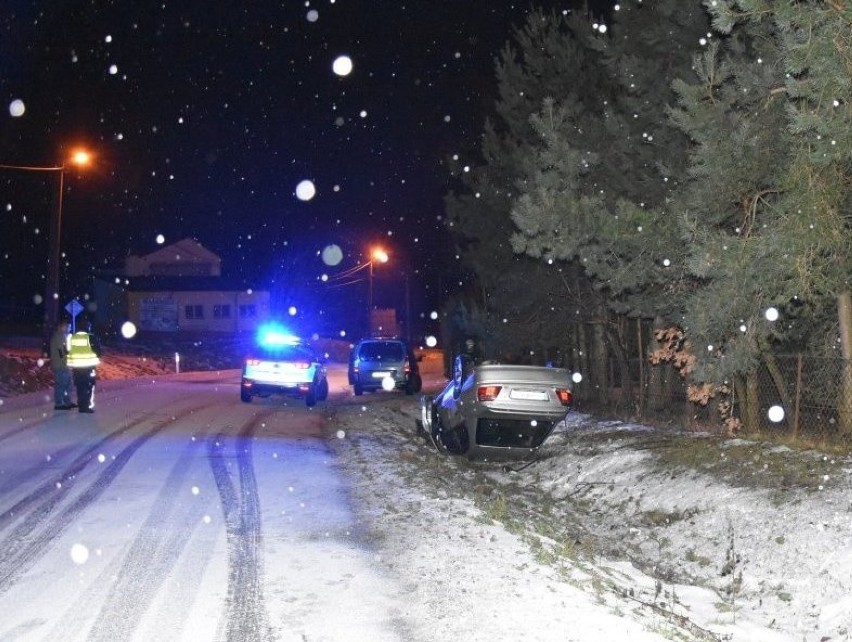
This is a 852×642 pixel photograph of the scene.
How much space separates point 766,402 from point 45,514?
35.3 ft

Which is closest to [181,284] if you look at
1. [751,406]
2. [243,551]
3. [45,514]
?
[751,406]

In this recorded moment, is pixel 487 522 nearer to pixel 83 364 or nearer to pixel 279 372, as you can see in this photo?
pixel 83 364

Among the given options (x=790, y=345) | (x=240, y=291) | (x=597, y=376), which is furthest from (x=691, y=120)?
(x=240, y=291)

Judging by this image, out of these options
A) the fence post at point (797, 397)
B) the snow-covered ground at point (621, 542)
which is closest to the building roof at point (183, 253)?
the snow-covered ground at point (621, 542)

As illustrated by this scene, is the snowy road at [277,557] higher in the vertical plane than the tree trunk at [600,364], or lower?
lower

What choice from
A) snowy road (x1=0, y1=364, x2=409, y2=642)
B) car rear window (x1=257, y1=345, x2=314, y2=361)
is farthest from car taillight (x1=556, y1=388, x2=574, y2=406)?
car rear window (x1=257, y1=345, x2=314, y2=361)

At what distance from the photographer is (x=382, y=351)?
26203mm

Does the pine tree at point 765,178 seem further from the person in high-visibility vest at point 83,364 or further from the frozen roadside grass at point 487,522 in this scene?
the person in high-visibility vest at point 83,364

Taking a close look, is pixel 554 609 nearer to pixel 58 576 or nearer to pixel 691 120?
pixel 58 576

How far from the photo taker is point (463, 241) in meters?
25.3

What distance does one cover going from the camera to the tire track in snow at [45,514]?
6.50m

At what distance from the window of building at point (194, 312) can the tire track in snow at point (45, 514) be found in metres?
55.4

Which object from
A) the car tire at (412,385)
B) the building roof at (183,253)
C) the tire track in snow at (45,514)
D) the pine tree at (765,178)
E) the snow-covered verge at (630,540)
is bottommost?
the snow-covered verge at (630,540)

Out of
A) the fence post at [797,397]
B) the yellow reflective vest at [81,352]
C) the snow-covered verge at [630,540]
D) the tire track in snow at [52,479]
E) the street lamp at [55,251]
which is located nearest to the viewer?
the snow-covered verge at [630,540]
